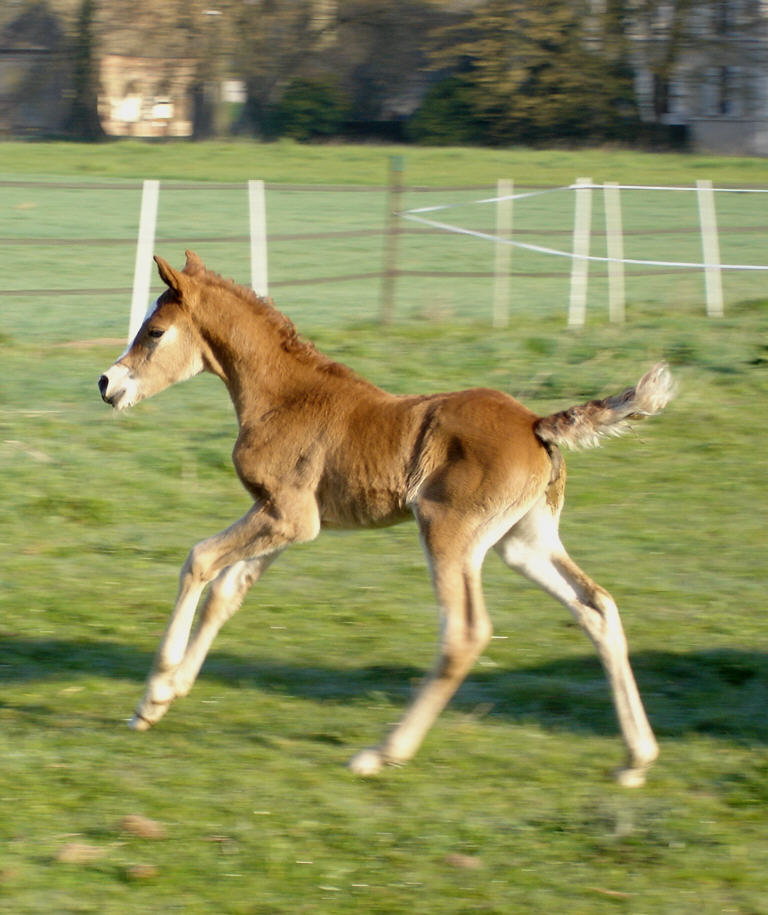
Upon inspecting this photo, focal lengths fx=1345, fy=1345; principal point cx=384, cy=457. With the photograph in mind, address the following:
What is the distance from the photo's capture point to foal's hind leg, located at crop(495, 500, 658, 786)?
431 cm

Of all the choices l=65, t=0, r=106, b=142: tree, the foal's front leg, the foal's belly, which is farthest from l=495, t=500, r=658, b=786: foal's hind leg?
l=65, t=0, r=106, b=142: tree

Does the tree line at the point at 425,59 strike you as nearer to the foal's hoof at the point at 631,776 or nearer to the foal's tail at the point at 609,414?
the foal's tail at the point at 609,414

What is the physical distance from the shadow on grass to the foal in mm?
549

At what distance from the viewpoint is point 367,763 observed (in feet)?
14.0

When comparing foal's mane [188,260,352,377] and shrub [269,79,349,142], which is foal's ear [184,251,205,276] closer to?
foal's mane [188,260,352,377]

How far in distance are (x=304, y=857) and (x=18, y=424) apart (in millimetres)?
5797

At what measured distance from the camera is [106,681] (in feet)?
16.9

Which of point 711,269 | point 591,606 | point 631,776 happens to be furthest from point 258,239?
point 631,776

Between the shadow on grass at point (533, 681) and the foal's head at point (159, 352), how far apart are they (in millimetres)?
1160

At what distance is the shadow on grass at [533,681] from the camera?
4.85 m

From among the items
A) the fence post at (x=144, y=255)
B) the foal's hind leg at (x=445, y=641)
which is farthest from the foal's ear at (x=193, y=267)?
the fence post at (x=144, y=255)

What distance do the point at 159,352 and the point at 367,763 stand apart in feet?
5.34

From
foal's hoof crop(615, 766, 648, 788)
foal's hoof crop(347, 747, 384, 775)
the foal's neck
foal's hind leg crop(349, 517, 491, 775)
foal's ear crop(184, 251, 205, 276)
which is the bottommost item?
foal's hoof crop(615, 766, 648, 788)

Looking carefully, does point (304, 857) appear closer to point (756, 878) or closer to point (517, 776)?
point (517, 776)
